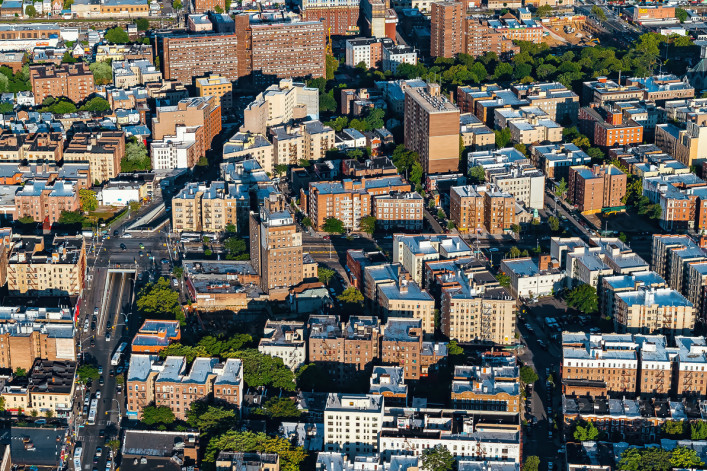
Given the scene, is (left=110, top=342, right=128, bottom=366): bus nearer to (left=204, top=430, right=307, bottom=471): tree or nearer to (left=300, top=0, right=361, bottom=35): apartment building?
(left=204, top=430, right=307, bottom=471): tree

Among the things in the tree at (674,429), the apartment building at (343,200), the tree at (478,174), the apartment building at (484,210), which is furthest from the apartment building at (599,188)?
the tree at (674,429)

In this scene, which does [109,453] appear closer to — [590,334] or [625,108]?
[590,334]

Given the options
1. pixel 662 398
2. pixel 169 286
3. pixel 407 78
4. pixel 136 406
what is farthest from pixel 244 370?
pixel 407 78

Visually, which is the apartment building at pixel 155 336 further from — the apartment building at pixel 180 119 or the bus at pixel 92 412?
the apartment building at pixel 180 119

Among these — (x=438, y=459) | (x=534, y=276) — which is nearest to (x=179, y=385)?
(x=438, y=459)

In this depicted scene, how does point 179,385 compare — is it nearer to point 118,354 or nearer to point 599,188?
point 118,354

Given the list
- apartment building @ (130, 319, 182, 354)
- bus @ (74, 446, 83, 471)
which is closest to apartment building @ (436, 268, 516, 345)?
apartment building @ (130, 319, 182, 354)

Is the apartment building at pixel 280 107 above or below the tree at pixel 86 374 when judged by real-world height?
above
